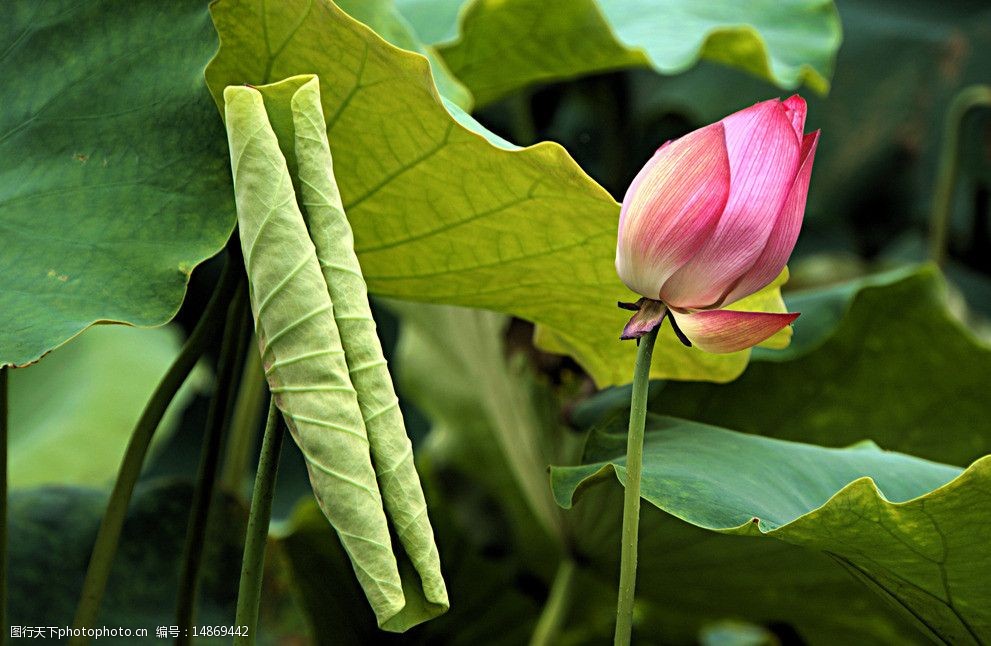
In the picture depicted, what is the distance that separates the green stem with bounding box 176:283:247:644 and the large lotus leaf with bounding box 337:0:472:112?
17 centimetres

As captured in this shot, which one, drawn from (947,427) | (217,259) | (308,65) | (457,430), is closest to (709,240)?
(308,65)

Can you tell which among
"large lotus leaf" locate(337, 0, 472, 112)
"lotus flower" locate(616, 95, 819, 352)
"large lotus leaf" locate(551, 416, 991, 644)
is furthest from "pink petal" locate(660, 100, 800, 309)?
"large lotus leaf" locate(337, 0, 472, 112)

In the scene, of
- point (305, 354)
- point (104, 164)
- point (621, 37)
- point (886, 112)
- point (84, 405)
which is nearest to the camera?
point (305, 354)

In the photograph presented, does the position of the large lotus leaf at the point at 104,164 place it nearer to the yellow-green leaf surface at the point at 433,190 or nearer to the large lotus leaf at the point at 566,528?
the yellow-green leaf surface at the point at 433,190

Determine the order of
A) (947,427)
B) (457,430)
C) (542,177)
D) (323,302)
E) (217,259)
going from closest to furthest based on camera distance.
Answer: (323,302) < (542,177) < (947,427) < (457,430) < (217,259)

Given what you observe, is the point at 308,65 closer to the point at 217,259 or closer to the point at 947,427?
the point at 947,427

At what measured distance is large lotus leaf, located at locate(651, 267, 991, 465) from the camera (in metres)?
0.81

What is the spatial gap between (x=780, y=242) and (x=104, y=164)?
347mm

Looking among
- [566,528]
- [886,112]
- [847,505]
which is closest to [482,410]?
[566,528]

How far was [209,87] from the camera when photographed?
0.54 meters

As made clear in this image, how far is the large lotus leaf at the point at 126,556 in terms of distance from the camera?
808 mm

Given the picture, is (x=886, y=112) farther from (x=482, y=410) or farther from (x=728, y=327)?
(x=728, y=327)

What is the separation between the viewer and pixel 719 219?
42 cm

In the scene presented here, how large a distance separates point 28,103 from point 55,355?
955 millimetres
